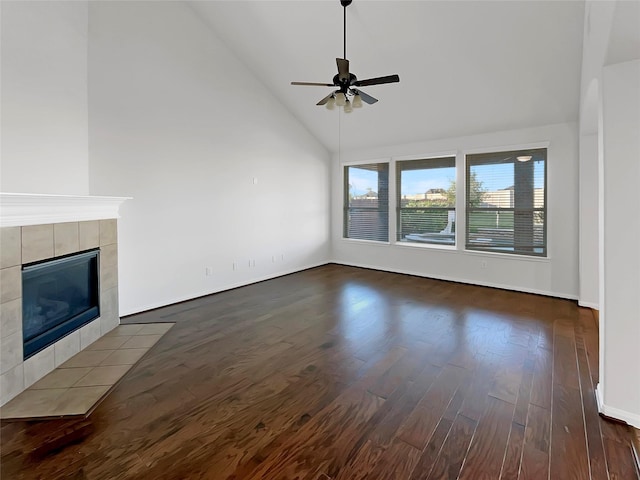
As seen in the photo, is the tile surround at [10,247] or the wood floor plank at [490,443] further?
the tile surround at [10,247]

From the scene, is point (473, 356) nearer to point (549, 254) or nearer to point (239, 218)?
point (549, 254)

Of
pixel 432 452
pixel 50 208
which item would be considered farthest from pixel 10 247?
pixel 432 452

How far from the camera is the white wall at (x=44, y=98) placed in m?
2.71

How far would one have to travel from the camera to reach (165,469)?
5.41 ft

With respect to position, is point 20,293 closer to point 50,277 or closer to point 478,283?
point 50,277

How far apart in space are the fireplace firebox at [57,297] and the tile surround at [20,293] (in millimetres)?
58

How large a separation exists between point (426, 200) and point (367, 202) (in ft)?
4.43

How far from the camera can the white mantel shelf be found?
7.57 ft

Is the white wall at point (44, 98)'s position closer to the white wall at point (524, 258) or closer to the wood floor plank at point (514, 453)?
the wood floor plank at point (514, 453)

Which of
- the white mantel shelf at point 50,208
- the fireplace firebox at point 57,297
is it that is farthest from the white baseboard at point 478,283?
the fireplace firebox at point 57,297

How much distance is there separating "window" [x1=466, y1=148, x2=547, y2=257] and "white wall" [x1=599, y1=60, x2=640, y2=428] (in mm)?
3309

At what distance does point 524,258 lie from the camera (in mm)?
5000

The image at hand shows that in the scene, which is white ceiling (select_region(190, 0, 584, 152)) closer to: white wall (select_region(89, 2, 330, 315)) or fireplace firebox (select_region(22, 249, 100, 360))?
white wall (select_region(89, 2, 330, 315))

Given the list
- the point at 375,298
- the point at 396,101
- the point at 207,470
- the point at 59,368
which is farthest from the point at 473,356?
the point at 396,101
